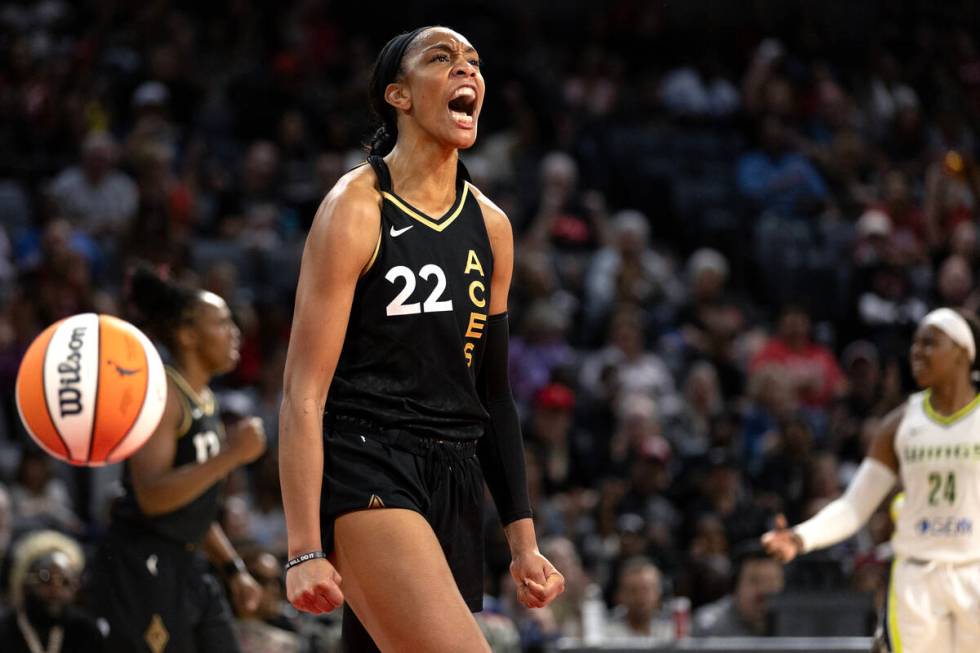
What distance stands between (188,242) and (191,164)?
1.15 metres

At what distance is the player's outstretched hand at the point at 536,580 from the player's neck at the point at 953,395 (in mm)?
2540

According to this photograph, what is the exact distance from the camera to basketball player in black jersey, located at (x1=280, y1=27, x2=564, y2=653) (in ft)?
11.5

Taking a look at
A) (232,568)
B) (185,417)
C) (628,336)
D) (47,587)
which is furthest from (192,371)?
(628,336)

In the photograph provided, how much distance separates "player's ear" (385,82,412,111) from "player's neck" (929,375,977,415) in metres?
2.89

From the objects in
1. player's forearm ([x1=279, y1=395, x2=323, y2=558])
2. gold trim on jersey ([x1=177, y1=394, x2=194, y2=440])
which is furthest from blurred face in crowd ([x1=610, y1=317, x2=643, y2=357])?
player's forearm ([x1=279, y1=395, x2=323, y2=558])

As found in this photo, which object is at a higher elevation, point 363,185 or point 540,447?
point 363,185

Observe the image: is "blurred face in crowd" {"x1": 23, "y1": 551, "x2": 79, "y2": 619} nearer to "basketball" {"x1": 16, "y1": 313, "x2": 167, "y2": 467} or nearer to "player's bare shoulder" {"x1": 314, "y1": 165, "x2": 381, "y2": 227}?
"basketball" {"x1": 16, "y1": 313, "x2": 167, "y2": 467}

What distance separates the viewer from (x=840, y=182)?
1338cm

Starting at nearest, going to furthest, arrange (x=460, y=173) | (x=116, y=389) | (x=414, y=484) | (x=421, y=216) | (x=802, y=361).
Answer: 1. (x=414, y=484)
2. (x=421, y=216)
3. (x=460, y=173)
4. (x=116, y=389)
5. (x=802, y=361)

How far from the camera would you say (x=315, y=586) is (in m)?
3.40

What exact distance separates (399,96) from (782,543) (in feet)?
8.44

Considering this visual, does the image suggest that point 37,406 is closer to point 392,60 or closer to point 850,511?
point 392,60

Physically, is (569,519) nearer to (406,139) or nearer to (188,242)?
(188,242)

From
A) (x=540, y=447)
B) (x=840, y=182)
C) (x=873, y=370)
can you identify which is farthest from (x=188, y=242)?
(x=840, y=182)
